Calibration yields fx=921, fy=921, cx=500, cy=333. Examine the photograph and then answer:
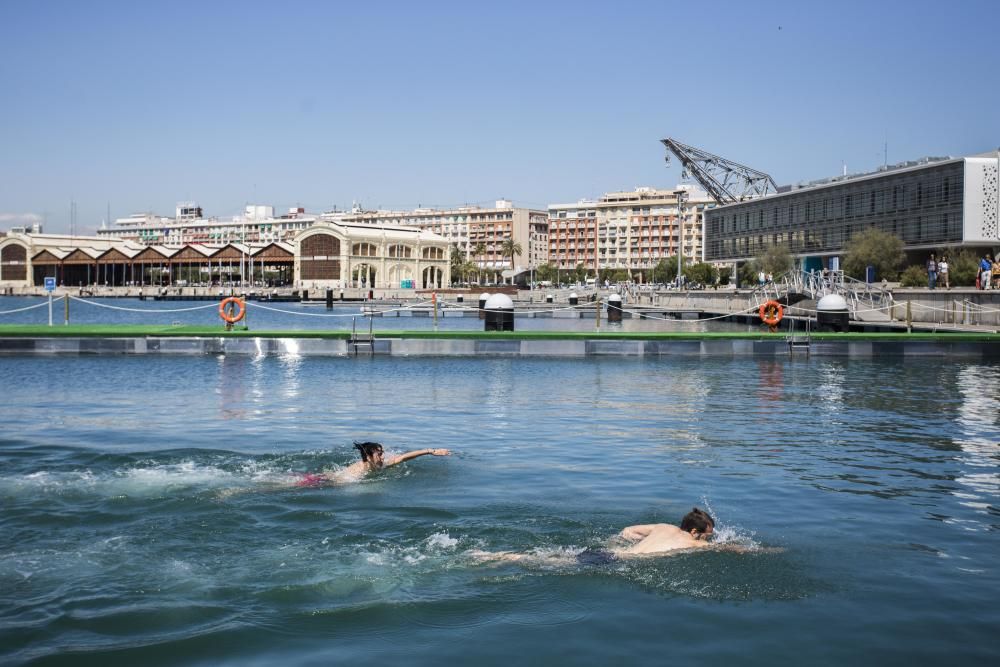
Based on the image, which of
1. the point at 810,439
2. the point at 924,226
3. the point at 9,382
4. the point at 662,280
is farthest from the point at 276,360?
the point at 662,280

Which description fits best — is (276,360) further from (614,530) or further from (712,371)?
(614,530)

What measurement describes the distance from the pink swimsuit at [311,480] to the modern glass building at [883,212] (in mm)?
78712

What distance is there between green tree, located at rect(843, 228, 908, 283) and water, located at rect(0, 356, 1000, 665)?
65.9 m

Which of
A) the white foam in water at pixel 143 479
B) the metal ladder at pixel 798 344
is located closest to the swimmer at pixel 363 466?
the white foam in water at pixel 143 479

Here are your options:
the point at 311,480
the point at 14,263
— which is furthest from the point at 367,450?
the point at 14,263

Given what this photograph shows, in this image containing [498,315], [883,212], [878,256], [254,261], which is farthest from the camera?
[254,261]

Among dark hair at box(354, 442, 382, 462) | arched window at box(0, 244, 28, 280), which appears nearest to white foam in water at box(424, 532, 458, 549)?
dark hair at box(354, 442, 382, 462)

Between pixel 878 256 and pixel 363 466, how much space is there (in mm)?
78216

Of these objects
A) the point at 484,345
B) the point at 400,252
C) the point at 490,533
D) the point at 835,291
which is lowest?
the point at 490,533

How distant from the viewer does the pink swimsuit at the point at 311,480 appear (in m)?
12.6

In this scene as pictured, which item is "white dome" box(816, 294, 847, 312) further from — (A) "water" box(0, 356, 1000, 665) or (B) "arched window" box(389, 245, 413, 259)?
(B) "arched window" box(389, 245, 413, 259)

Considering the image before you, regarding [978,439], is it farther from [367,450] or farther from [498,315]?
[498,315]

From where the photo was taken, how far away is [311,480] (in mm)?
12695

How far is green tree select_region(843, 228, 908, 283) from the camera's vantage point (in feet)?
270
